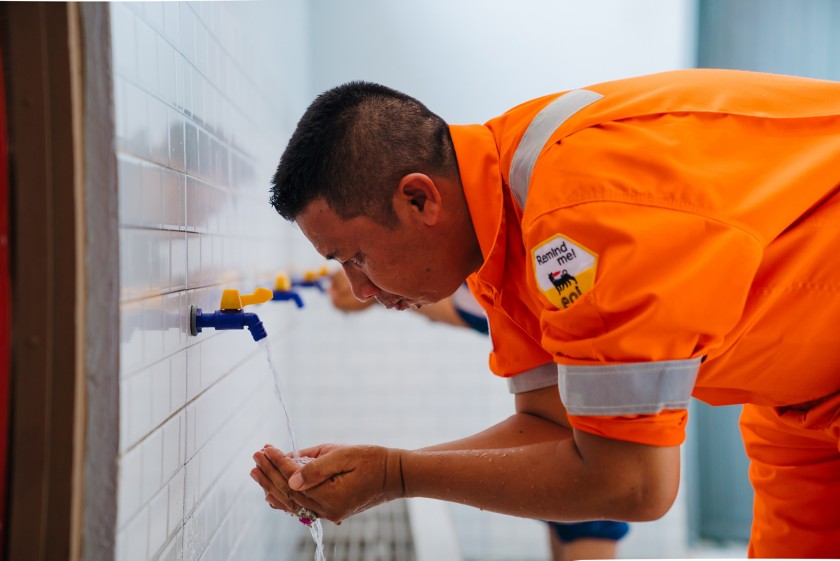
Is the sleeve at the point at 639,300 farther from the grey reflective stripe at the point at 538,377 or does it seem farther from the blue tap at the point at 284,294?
the blue tap at the point at 284,294

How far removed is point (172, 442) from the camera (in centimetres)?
104

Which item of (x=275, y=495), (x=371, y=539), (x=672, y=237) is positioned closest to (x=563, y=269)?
(x=672, y=237)

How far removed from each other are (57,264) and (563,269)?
546 millimetres

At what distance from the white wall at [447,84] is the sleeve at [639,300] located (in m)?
2.24

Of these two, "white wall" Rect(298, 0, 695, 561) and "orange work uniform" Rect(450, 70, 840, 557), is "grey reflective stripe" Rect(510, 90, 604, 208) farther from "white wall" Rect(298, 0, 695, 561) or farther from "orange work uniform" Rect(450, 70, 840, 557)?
"white wall" Rect(298, 0, 695, 561)

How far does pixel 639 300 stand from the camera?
0.77 metres

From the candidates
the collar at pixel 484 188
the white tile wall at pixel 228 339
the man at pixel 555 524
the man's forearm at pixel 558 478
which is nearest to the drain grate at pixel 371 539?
the white tile wall at pixel 228 339

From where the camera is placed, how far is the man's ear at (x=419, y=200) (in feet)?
3.40

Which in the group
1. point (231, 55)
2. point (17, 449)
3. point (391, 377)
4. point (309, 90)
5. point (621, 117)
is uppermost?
point (309, 90)

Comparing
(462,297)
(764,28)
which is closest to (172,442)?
(462,297)

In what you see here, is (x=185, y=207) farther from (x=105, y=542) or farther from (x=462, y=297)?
(x=462, y=297)

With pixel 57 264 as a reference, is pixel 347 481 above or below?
below

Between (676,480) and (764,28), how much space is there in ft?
9.62

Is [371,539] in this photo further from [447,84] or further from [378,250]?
[447,84]
